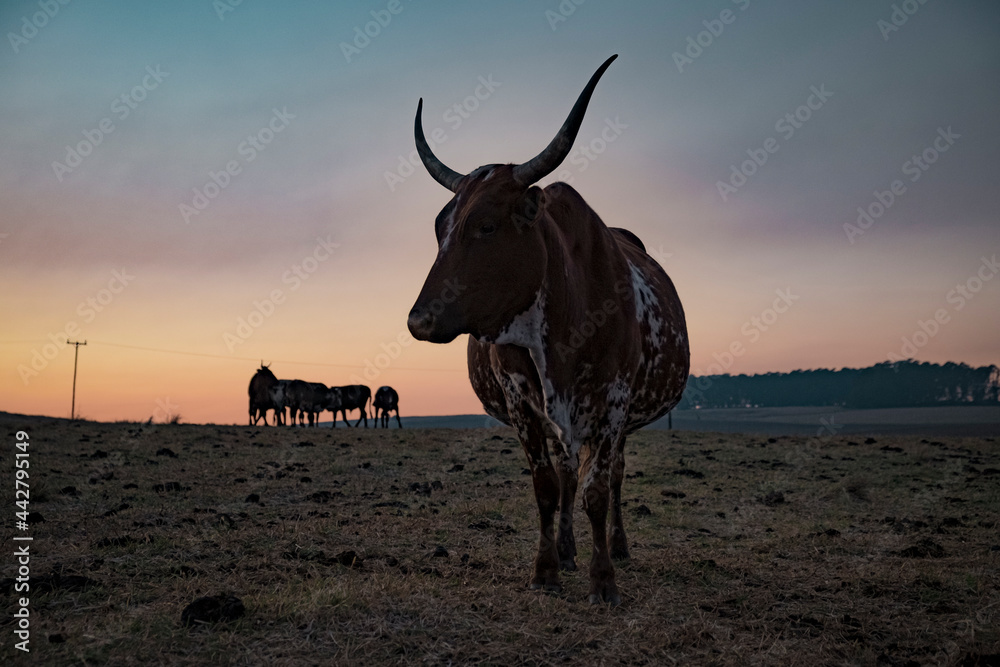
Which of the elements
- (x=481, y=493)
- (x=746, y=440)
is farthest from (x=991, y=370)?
(x=481, y=493)

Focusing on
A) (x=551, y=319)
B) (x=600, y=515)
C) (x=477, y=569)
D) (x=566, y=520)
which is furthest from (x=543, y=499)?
(x=551, y=319)

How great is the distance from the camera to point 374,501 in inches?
406

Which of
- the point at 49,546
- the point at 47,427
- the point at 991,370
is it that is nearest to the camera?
the point at 49,546

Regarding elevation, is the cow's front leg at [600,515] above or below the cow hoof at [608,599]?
above

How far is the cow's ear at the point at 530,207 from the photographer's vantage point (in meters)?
4.96

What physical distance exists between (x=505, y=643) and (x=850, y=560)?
4.35 metres

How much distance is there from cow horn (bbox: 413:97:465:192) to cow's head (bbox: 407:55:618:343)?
1.53ft

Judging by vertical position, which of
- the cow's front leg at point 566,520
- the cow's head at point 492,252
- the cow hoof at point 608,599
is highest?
the cow's head at point 492,252

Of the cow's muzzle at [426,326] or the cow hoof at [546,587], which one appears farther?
the cow hoof at [546,587]

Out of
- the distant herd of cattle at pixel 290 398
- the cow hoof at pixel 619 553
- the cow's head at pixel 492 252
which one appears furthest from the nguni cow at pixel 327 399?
the cow's head at pixel 492 252

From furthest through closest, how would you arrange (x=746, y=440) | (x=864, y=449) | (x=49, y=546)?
(x=746, y=440) → (x=864, y=449) → (x=49, y=546)

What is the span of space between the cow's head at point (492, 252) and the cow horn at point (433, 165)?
0.47m

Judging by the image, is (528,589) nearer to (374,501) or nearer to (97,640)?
(97,640)

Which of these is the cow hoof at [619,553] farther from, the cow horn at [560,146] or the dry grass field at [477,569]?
the cow horn at [560,146]
